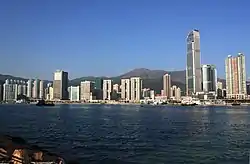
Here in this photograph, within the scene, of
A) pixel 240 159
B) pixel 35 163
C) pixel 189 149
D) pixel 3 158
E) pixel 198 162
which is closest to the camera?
pixel 35 163

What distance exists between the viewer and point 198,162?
19.5m

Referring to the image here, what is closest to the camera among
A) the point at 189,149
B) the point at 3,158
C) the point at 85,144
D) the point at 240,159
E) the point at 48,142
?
the point at 3,158

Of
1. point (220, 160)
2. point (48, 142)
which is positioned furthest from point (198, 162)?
Answer: point (48, 142)

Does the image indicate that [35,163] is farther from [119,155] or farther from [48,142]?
[48,142]

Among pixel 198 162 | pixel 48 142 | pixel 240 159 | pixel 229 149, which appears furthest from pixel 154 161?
pixel 48 142

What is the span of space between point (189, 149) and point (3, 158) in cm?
1377

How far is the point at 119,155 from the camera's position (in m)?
22.0

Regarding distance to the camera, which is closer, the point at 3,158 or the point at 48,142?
the point at 3,158

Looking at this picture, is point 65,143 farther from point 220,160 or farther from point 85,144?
point 220,160

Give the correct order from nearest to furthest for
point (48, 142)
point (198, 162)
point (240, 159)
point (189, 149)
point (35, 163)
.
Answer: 1. point (35, 163)
2. point (198, 162)
3. point (240, 159)
4. point (189, 149)
5. point (48, 142)

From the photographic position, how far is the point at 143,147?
83.2ft

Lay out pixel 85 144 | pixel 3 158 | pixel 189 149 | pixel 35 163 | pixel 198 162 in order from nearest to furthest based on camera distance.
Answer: pixel 35 163 → pixel 3 158 → pixel 198 162 → pixel 189 149 → pixel 85 144

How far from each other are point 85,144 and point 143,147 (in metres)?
5.10

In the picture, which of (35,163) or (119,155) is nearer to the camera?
(35,163)
